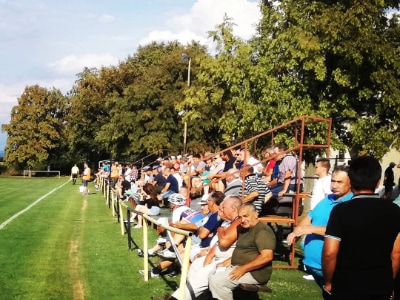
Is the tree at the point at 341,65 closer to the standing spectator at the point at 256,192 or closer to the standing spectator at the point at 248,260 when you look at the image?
the standing spectator at the point at 256,192

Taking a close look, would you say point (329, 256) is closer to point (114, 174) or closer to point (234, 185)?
point (234, 185)

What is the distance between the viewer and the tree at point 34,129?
→ 70625mm

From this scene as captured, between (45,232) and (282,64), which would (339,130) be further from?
(45,232)

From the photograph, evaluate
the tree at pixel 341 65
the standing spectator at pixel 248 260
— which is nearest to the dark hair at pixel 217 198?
the standing spectator at pixel 248 260

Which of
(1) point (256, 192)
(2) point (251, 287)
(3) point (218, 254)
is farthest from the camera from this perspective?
(1) point (256, 192)

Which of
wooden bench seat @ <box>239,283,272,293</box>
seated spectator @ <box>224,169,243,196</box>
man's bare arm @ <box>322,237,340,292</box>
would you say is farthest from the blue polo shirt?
seated spectator @ <box>224,169,243,196</box>

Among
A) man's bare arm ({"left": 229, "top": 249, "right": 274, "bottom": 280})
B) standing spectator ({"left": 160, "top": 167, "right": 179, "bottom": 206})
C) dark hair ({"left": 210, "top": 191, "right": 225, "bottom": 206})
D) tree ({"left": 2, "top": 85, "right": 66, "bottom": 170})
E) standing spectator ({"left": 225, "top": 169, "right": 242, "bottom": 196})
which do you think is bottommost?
man's bare arm ({"left": 229, "top": 249, "right": 274, "bottom": 280})

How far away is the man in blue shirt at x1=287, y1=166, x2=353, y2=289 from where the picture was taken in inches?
210

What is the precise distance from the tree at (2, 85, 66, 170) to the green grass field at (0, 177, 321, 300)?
5593 centimetres

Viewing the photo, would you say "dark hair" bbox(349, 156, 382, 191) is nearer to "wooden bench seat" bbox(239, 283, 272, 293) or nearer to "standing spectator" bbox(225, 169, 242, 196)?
"wooden bench seat" bbox(239, 283, 272, 293)

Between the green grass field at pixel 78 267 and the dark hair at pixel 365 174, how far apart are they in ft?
15.1

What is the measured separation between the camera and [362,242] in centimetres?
411

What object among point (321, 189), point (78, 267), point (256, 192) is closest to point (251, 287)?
point (321, 189)

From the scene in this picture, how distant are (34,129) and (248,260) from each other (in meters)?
69.3
